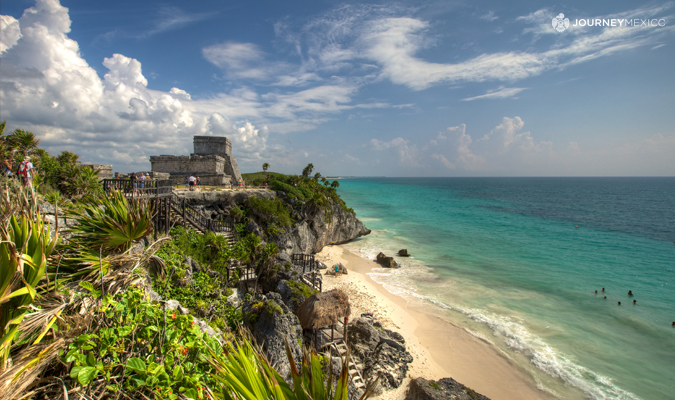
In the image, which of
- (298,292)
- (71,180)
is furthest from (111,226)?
(71,180)

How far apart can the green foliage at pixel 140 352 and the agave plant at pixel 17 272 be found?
0.42m

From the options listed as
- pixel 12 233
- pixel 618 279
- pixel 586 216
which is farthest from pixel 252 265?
pixel 586 216

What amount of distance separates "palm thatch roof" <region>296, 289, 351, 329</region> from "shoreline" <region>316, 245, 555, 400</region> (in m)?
3.08

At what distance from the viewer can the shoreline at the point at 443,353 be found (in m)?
10.8

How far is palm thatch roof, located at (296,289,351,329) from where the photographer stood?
10.9 m

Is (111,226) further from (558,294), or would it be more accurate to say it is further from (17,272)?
(558,294)

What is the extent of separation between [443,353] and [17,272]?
1413 cm

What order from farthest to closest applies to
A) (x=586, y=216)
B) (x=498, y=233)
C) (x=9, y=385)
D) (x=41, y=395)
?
(x=586, y=216)
(x=498, y=233)
(x=41, y=395)
(x=9, y=385)

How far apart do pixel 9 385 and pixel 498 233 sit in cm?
4369

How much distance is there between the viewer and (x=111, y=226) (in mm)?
4367

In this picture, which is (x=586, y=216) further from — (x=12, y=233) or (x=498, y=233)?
(x=12, y=233)

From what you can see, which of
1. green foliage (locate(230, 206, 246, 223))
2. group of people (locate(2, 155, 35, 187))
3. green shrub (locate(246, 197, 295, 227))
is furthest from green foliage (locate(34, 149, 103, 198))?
green shrub (locate(246, 197, 295, 227))

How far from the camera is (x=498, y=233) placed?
38.3 metres

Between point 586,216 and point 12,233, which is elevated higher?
point 12,233
